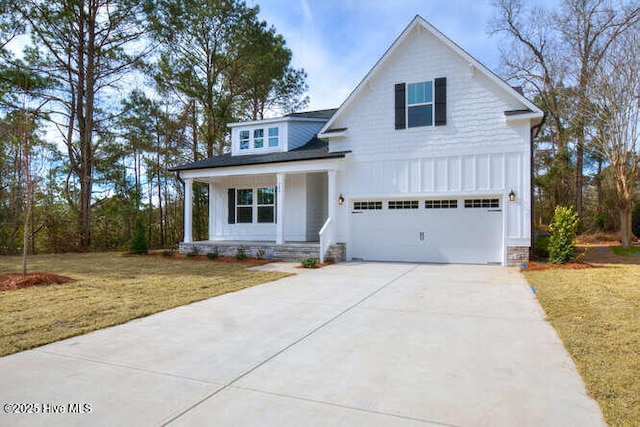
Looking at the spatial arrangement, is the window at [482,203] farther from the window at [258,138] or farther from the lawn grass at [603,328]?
the window at [258,138]

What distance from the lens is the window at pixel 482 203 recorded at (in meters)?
12.1

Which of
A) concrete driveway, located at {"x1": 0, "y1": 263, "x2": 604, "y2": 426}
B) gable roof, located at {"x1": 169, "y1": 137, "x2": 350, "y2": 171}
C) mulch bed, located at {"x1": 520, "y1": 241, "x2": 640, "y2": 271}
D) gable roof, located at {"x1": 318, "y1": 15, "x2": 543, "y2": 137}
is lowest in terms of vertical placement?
concrete driveway, located at {"x1": 0, "y1": 263, "x2": 604, "y2": 426}

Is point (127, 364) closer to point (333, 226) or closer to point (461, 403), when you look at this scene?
point (461, 403)

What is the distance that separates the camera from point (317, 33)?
610 inches

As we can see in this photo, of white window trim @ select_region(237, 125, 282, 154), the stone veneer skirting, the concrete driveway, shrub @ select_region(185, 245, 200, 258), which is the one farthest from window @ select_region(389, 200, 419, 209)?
shrub @ select_region(185, 245, 200, 258)

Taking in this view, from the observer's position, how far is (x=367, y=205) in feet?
44.8

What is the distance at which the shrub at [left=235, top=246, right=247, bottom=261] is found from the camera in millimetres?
13500

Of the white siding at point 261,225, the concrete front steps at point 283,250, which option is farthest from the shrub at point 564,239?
the white siding at point 261,225

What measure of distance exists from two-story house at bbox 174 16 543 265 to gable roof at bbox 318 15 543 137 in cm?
3

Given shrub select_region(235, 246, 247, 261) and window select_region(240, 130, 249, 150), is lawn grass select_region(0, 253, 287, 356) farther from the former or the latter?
window select_region(240, 130, 249, 150)

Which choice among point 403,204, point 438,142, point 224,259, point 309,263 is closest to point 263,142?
point 224,259

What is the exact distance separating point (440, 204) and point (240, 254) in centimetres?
703

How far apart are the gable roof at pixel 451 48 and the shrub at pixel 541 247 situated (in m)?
4.04

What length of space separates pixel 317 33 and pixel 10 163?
1403cm
